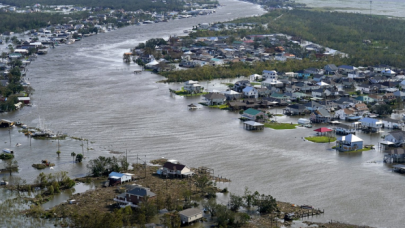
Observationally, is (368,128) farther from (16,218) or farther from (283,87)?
(16,218)

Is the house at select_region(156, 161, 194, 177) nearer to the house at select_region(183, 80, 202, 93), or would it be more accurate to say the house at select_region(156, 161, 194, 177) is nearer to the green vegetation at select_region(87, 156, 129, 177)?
the green vegetation at select_region(87, 156, 129, 177)

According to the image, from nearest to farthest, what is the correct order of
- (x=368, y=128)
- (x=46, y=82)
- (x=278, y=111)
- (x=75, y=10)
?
(x=368, y=128) < (x=278, y=111) < (x=46, y=82) < (x=75, y=10)

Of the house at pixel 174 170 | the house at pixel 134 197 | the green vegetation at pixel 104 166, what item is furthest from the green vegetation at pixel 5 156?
the house at pixel 134 197

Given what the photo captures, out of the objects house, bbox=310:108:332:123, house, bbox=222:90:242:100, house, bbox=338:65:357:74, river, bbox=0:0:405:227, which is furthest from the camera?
house, bbox=338:65:357:74

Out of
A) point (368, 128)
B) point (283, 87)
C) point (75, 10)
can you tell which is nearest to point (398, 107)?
point (368, 128)

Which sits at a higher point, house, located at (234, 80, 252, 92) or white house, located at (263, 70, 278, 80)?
white house, located at (263, 70, 278, 80)

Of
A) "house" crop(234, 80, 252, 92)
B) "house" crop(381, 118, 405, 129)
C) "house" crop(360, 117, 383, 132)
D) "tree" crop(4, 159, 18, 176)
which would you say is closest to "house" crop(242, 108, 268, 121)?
"house" crop(360, 117, 383, 132)
